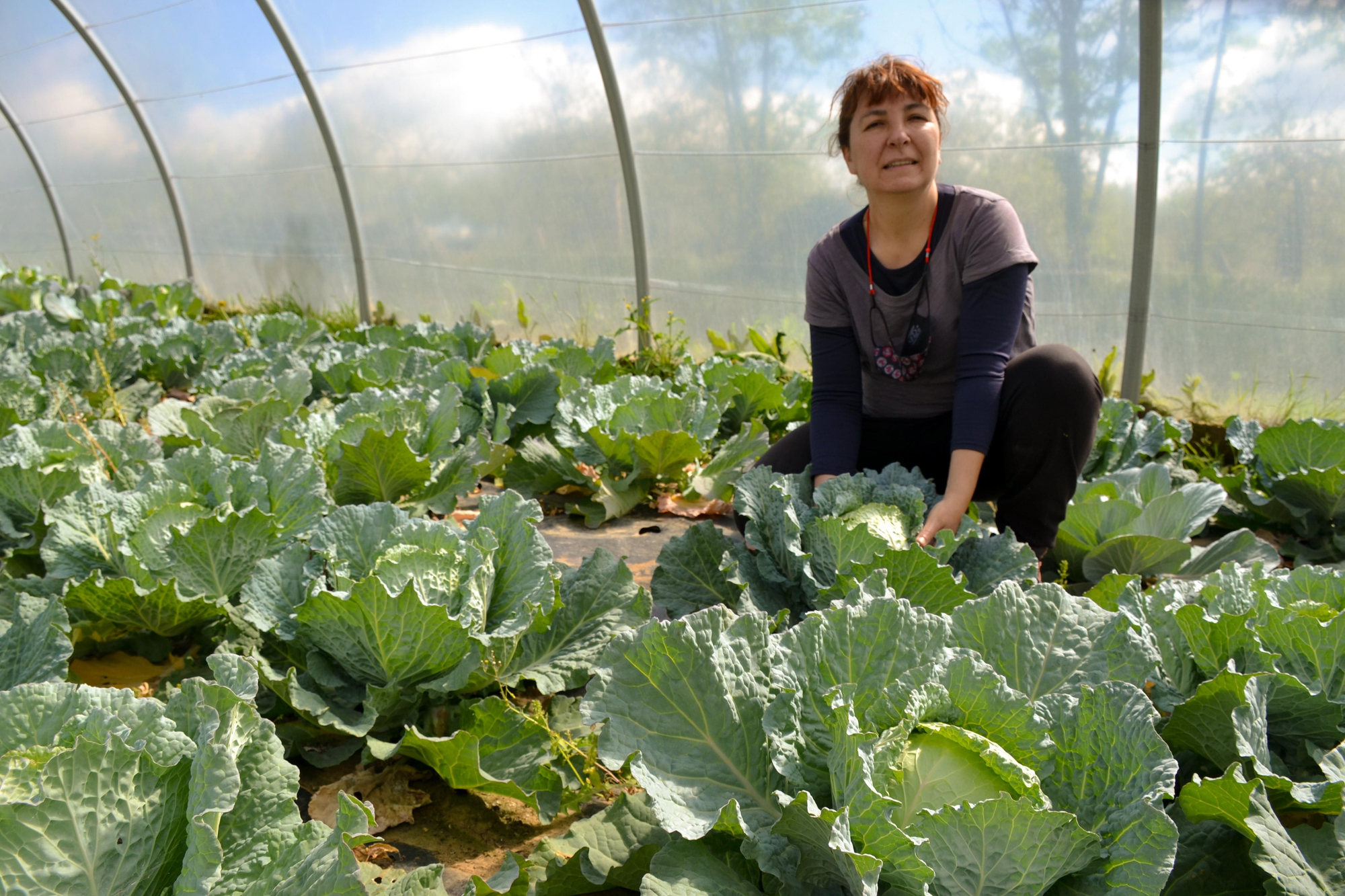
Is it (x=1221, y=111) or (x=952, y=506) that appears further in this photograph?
(x=1221, y=111)

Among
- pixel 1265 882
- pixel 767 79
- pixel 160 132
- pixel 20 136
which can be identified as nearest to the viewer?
pixel 1265 882

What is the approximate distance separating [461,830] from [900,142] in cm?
201

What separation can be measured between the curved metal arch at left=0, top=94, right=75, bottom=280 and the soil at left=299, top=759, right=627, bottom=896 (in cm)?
1371

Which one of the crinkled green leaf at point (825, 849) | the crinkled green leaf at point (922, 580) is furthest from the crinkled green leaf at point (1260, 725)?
the crinkled green leaf at point (825, 849)

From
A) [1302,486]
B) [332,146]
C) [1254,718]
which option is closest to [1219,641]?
[1254,718]

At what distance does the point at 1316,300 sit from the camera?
4391 millimetres

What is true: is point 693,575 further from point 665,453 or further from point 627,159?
point 627,159

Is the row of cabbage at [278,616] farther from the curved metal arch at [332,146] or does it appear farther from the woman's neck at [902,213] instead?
the curved metal arch at [332,146]

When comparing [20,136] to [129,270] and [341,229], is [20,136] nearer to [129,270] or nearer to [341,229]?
[129,270]

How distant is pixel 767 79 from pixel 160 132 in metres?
8.04

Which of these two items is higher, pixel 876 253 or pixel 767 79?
pixel 767 79

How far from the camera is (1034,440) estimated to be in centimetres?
267

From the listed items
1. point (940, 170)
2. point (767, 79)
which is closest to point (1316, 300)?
point (940, 170)

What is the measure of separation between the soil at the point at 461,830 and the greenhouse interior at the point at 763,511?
11 mm
